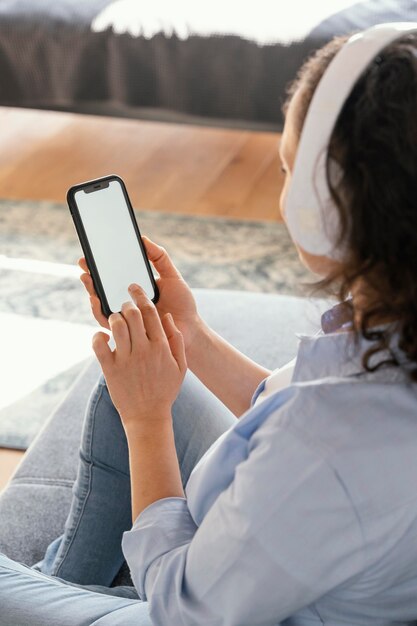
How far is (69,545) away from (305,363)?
1.85 ft

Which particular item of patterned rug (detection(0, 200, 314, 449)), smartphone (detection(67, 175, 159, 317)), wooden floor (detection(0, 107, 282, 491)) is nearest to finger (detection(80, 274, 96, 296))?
smartphone (detection(67, 175, 159, 317))

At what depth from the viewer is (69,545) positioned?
4.20 feet

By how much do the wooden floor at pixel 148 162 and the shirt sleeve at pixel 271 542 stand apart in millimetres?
2163

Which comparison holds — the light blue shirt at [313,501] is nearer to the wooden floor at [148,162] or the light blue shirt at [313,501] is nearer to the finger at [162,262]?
the finger at [162,262]

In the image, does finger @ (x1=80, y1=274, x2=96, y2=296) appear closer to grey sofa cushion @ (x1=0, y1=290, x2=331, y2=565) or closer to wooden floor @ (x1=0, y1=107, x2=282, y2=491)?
grey sofa cushion @ (x1=0, y1=290, x2=331, y2=565)

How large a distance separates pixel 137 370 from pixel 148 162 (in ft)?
7.65

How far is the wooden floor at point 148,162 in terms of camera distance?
120 inches

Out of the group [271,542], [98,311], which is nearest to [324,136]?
[271,542]

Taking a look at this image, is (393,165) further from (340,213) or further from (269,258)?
(269,258)

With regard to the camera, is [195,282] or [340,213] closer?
[340,213]

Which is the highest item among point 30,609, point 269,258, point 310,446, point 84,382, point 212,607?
point 310,446

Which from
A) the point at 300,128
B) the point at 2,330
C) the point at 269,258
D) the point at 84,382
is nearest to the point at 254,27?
the point at 269,258

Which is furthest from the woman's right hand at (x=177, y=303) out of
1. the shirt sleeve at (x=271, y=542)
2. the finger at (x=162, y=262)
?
the shirt sleeve at (x=271, y=542)

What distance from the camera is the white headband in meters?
0.75
